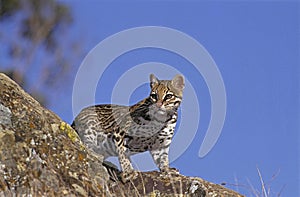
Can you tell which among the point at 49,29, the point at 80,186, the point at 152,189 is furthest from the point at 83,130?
the point at 49,29

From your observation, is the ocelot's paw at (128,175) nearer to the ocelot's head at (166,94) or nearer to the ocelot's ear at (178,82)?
the ocelot's head at (166,94)

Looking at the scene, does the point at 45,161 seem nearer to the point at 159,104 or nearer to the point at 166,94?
the point at 159,104

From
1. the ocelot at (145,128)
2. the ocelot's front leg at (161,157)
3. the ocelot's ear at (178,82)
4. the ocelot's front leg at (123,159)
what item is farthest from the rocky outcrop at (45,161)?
the ocelot's ear at (178,82)

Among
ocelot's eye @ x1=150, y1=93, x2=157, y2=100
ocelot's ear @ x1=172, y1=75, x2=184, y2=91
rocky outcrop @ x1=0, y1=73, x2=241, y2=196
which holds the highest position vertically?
ocelot's ear @ x1=172, y1=75, x2=184, y2=91

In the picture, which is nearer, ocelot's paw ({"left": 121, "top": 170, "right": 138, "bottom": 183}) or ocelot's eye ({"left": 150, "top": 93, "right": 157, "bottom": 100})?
ocelot's paw ({"left": 121, "top": 170, "right": 138, "bottom": 183})

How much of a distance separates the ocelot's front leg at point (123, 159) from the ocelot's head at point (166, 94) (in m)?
0.85

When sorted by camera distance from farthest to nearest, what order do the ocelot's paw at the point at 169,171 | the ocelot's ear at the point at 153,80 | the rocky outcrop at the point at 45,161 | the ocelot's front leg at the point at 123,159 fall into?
the ocelot's ear at the point at 153,80 < the ocelot's paw at the point at 169,171 < the ocelot's front leg at the point at 123,159 < the rocky outcrop at the point at 45,161

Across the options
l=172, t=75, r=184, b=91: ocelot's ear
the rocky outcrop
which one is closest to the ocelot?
l=172, t=75, r=184, b=91: ocelot's ear

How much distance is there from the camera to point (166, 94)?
13180 millimetres

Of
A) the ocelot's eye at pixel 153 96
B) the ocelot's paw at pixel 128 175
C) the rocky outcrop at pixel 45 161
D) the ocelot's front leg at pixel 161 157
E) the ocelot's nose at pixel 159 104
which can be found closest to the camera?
the rocky outcrop at pixel 45 161

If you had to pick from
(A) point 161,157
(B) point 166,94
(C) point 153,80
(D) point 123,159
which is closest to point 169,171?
(D) point 123,159

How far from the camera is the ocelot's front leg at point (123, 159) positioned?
11.1 metres

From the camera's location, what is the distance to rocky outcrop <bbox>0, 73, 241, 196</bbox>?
9.21 metres

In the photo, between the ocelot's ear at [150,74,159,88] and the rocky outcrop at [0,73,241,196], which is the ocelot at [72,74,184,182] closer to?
the ocelot's ear at [150,74,159,88]
